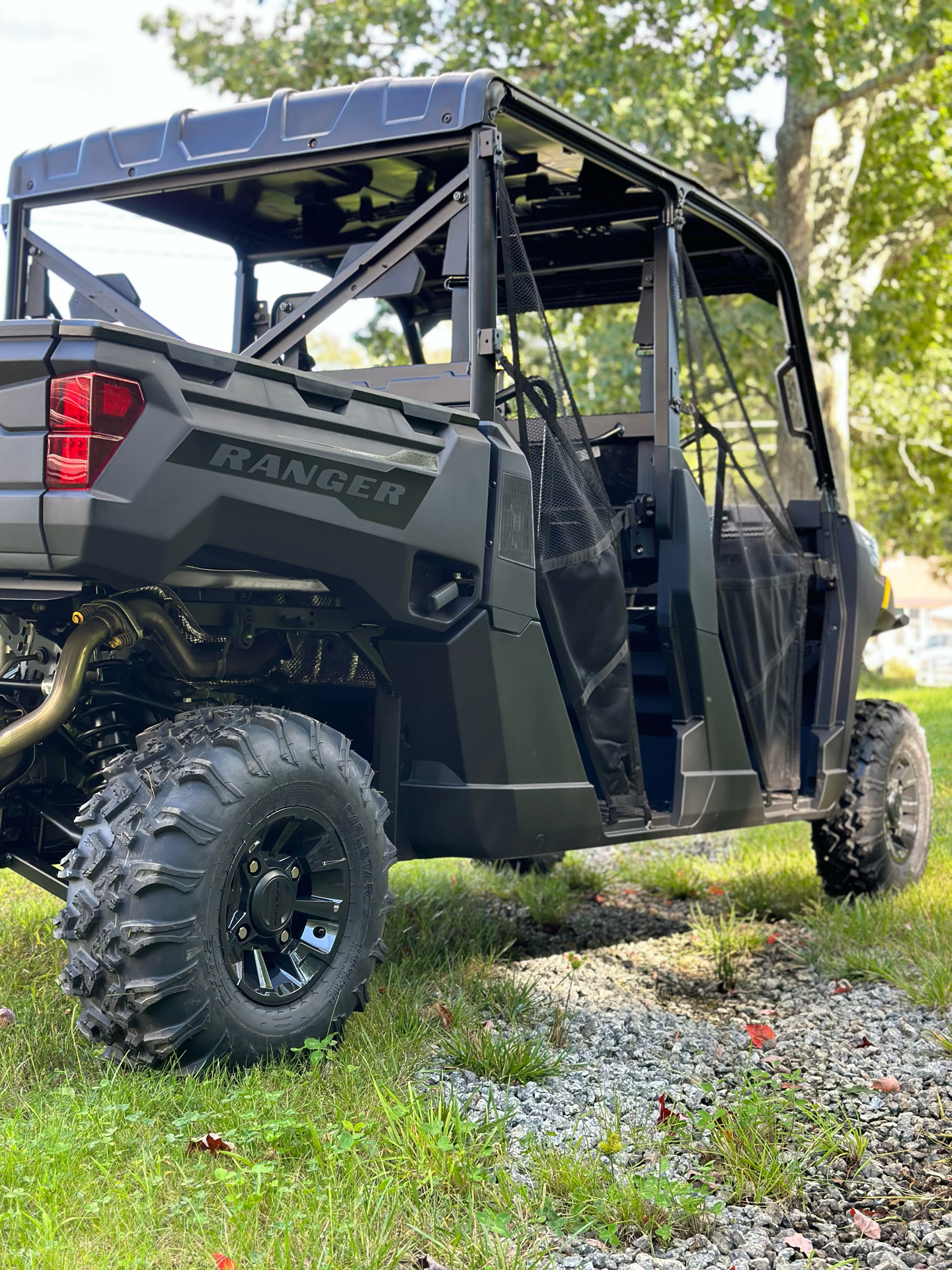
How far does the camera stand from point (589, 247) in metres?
5.22

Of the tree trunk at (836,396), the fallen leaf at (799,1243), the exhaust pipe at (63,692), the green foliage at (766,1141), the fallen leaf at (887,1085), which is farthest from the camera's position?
the tree trunk at (836,396)

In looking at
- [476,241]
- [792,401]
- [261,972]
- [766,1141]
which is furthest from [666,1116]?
[792,401]

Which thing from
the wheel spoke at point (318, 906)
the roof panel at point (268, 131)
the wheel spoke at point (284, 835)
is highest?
the roof panel at point (268, 131)

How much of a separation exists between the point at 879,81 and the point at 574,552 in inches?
447

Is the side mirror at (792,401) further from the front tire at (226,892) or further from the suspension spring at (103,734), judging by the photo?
the suspension spring at (103,734)

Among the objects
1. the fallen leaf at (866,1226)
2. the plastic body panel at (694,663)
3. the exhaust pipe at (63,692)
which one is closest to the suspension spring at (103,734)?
the exhaust pipe at (63,692)

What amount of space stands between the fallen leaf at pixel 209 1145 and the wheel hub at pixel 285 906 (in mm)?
404

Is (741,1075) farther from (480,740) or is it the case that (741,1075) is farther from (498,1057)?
(480,740)

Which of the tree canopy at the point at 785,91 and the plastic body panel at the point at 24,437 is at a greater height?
the tree canopy at the point at 785,91

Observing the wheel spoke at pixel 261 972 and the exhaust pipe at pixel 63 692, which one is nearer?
the exhaust pipe at pixel 63 692

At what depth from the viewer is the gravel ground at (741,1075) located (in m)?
2.62

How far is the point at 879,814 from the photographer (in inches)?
227

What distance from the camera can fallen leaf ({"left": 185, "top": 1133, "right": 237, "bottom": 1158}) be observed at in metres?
2.66

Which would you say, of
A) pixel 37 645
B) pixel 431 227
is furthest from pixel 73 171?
pixel 37 645
